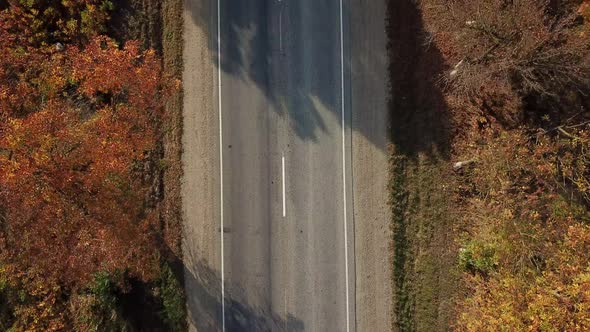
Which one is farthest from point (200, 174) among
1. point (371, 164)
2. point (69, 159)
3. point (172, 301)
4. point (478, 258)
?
point (478, 258)

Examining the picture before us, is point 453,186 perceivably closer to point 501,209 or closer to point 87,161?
point 501,209

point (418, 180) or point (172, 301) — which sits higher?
point (418, 180)

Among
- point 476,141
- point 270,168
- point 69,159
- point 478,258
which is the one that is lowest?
point 478,258

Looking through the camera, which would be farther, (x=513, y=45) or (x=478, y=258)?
(x=478, y=258)

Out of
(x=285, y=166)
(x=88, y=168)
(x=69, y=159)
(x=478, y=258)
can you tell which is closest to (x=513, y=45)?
(x=478, y=258)

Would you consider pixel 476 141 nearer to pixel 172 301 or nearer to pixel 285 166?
pixel 285 166

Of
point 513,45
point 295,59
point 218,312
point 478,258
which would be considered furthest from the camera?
point 295,59

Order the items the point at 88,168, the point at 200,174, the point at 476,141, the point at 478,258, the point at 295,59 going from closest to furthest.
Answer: the point at 88,168 < the point at 478,258 < the point at 476,141 < the point at 200,174 < the point at 295,59
